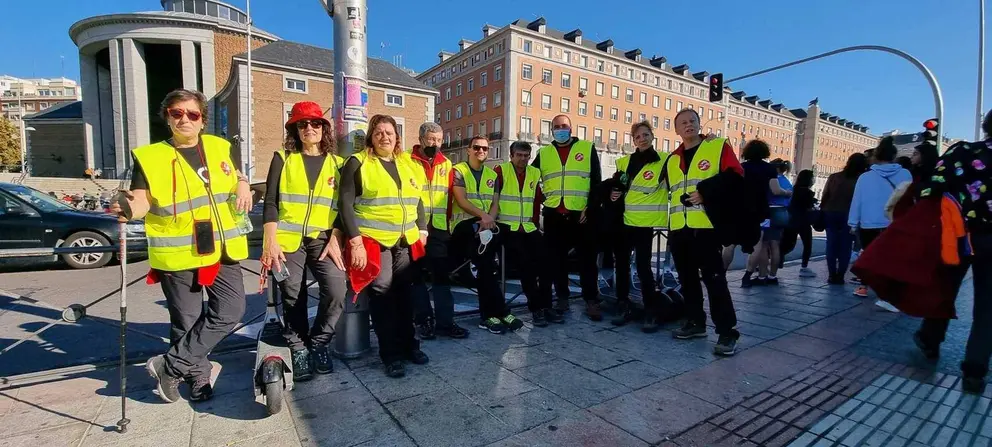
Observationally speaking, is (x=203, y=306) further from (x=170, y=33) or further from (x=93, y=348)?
(x=170, y=33)

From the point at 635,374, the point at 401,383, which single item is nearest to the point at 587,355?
the point at 635,374

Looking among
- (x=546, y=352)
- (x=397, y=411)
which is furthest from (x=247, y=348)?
(x=546, y=352)

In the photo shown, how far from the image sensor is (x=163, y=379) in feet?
8.93

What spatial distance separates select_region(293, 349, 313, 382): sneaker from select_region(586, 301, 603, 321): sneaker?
2.78 m

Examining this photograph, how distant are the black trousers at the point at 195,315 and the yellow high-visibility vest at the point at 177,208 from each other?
0.42 ft

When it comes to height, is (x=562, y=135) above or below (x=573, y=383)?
above

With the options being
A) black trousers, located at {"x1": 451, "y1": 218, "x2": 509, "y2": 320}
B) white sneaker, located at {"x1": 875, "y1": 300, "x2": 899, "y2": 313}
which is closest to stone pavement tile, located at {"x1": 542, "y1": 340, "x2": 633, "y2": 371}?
black trousers, located at {"x1": 451, "y1": 218, "x2": 509, "y2": 320}

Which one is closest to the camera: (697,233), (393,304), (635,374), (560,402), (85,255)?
(560,402)

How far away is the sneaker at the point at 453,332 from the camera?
409cm

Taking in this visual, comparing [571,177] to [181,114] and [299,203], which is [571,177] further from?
[181,114]

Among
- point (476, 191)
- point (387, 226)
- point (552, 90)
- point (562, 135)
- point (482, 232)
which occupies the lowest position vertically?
point (482, 232)

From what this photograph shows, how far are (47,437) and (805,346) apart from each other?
5304 millimetres

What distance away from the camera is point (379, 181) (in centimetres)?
316

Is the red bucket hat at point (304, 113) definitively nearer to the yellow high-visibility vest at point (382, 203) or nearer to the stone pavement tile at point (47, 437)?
the yellow high-visibility vest at point (382, 203)
